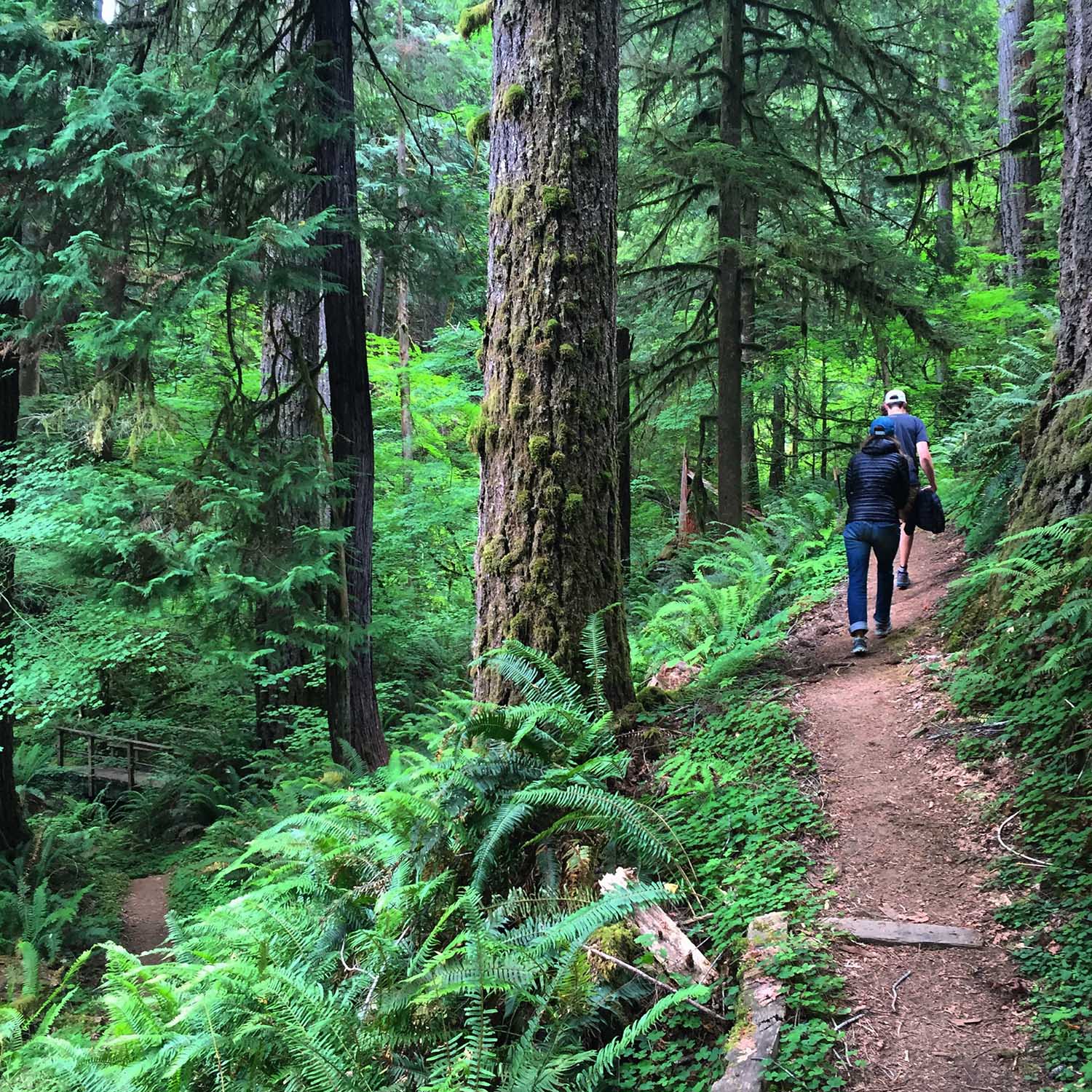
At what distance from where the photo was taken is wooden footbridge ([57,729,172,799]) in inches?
451

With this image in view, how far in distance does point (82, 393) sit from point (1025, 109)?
1475 cm

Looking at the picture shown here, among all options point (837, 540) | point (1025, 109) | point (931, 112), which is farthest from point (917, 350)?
point (1025, 109)

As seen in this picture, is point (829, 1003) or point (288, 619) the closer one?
point (829, 1003)

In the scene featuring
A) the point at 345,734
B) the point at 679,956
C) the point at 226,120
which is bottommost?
the point at 345,734

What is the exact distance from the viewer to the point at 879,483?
234 inches

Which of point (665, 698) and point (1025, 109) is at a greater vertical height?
point (1025, 109)

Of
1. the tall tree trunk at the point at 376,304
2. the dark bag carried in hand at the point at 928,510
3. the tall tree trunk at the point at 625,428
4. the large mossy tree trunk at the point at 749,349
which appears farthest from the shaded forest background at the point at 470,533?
the tall tree trunk at the point at 376,304

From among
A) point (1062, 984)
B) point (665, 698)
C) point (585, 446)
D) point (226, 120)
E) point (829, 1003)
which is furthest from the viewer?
point (226, 120)

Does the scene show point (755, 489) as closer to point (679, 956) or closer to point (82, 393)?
point (82, 393)

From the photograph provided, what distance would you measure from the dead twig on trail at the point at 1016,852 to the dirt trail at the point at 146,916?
720 cm

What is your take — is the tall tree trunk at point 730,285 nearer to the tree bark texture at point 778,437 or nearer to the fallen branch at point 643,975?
the tree bark texture at point 778,437

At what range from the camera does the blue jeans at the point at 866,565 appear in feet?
18.5

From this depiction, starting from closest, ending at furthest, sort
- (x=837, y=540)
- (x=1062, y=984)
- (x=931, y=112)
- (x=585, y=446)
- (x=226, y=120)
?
1. (x=1062, y=984)
2. (x=585, y=446)
3. (x=226, y=120)
4. (x=837, y=540)
5. (x=931, y=112)

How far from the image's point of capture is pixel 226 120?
6.83m
